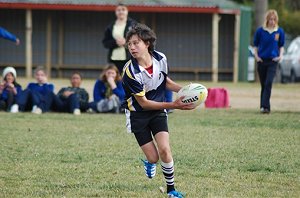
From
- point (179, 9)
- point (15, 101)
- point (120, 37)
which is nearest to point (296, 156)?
point (120, 37)

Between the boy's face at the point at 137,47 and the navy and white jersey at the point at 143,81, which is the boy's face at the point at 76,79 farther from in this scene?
the boy's face at the point at 137,47

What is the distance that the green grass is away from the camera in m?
9.02

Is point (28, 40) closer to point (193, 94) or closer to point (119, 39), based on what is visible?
point (119, 39)

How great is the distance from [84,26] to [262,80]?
15.7m

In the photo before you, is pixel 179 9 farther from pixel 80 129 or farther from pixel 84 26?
pixel 80 129

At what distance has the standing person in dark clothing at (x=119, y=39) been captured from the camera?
16.5 m

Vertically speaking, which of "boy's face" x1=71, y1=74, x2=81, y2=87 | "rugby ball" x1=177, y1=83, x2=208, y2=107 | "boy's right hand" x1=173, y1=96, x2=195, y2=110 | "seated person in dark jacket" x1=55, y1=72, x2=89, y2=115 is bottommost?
"seated person in dark jacket" x1=55, y1=72, x2=89, y2=115

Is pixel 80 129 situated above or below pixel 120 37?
below

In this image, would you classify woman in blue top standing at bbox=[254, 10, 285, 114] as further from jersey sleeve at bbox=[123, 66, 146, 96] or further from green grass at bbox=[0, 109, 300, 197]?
jersey sleeve at bbox=[123, 66, 146, 96]

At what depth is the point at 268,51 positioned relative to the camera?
1717 centimetres

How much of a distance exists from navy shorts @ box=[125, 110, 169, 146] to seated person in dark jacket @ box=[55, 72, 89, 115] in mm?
8585

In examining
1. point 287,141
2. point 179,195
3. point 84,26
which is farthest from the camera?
point 84,26

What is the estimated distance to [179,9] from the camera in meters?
30.1

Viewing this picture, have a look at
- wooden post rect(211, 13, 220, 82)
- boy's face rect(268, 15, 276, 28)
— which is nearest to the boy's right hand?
boy's face rect(268, 15, 276, 28)
